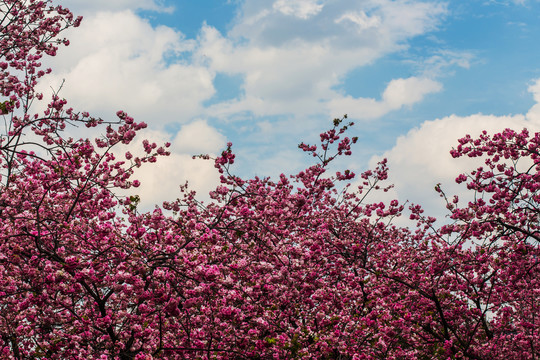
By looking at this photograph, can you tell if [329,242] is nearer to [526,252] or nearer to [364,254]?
[364,254]

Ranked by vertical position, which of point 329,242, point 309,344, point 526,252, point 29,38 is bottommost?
point 309,344

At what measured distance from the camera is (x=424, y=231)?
16281 millimetres

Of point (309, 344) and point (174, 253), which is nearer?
point (174, 253)

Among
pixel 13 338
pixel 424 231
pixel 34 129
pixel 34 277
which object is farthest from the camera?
pixel 424 231

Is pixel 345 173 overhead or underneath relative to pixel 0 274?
overhead

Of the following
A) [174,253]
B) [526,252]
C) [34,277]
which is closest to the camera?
[174,253]

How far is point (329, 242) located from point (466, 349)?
4334 mm

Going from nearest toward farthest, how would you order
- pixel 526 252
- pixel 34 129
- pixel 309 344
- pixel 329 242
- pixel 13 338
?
1. pixel 13 338
2. pixel 309 344
3. pixel 526 252
4. pixel 34 129
5. pixel 329 242

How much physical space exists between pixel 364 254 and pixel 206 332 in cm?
537

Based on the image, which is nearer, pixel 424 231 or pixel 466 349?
pixel 466 349

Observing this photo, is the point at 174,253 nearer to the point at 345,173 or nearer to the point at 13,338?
the point at 13,338

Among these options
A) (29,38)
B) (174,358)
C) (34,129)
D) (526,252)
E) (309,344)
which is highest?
(29,38)

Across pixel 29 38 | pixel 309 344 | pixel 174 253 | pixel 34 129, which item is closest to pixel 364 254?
pixel 309 344

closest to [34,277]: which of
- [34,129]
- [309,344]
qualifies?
[34,129]
